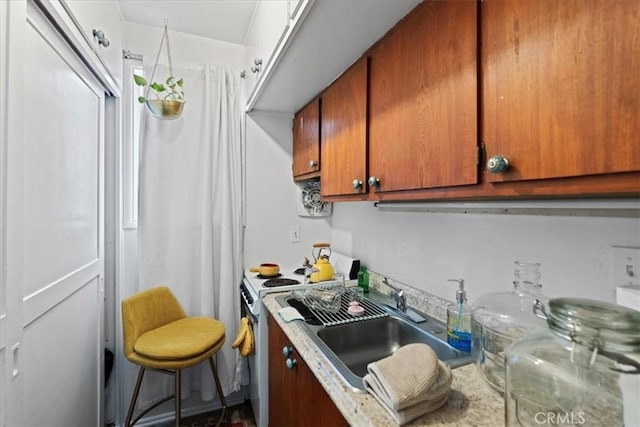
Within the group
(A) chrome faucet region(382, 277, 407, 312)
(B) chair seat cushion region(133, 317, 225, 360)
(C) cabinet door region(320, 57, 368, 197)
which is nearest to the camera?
(C) cabinet door region(320, 57, 368, 197)

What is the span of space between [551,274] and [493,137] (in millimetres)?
506

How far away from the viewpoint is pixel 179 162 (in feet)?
6.36

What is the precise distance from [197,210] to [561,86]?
1944 mm

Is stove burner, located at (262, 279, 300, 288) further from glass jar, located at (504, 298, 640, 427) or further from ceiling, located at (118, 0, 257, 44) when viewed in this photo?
ceiling, located at (118, 0, 257, 44)

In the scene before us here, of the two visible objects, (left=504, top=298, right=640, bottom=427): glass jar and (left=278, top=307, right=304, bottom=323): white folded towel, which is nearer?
(left=504, top=298, right=640, bottom=427): glass jar

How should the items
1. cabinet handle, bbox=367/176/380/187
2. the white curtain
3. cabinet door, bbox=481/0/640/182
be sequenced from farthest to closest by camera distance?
1. the white curtain
2. cabinet handle, bbox=367/176/380/187
3. cabinet door, bbox=481/0/640/182

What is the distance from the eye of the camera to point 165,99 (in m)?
1.77

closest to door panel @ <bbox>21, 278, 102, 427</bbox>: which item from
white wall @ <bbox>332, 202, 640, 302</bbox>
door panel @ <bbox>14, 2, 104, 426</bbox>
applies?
door panel @ <bbox>14, 2, 104, 426</bbox>

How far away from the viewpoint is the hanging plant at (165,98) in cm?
175

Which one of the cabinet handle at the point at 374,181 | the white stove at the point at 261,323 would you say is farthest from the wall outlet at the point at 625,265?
the white stove at the point at 261,323

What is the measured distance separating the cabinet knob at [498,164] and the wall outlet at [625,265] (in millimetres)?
390

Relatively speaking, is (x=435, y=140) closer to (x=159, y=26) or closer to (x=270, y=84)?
(x=270, y=84)

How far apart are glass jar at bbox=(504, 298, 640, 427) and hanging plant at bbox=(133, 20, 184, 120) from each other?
2.00 meters

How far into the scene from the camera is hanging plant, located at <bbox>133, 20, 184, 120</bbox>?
175 cm
